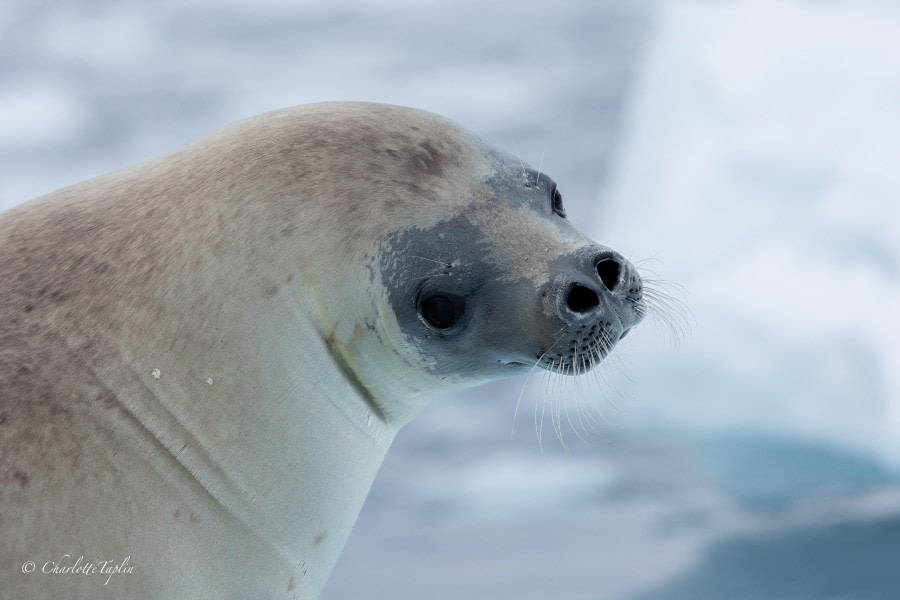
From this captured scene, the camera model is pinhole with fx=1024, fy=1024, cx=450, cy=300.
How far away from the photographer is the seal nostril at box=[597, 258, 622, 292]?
240cm

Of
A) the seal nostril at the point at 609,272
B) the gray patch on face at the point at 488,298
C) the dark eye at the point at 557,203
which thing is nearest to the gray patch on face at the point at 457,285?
the gray patch on face at the point at 488,298

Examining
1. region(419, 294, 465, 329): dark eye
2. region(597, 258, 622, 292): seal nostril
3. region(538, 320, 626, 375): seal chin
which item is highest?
region(419, 294, 465, 329): dark eye

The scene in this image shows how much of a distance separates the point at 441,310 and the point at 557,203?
52cm

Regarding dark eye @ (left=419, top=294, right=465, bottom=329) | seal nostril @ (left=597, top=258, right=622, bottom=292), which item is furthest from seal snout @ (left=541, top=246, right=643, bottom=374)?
dark eye @ (left=419, top=294, right=465, bottom=329)

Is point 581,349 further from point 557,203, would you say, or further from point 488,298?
point 557,203

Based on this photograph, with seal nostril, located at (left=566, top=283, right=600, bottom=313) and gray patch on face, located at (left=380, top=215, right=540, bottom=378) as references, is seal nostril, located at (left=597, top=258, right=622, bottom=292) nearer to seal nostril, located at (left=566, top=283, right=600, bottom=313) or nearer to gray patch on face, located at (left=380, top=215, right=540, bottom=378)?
seal nostril, located at (left=566, top=283, right=600, bottom=313)

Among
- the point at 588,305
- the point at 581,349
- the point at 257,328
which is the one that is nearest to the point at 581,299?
the point at 588,305

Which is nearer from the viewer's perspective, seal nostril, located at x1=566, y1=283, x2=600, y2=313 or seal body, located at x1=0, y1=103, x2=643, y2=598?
seal body, located at x1=0, y1=103, x2=643, y2=598

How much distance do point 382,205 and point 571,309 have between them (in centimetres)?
49

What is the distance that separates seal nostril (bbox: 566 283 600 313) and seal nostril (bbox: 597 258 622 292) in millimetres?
65

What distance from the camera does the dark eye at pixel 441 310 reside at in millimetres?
2381

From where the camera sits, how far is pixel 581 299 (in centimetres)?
235

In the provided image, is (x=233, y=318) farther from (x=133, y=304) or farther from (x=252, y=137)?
(x=252, y=137)

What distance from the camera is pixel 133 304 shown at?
86.4 inches
